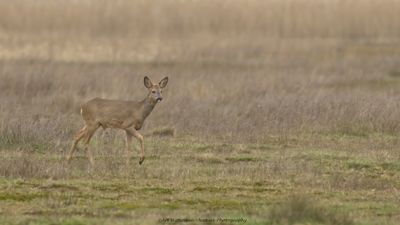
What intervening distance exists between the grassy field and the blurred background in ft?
0.19

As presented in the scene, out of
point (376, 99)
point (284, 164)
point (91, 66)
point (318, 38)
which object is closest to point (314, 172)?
point (284, 164)

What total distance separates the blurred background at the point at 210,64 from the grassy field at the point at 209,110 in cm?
6

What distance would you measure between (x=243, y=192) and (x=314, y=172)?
7.06ft

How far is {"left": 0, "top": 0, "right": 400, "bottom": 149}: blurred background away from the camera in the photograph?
67.7ft

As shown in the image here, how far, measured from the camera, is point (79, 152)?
17.3m

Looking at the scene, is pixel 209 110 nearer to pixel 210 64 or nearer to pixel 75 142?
pixel 75 142

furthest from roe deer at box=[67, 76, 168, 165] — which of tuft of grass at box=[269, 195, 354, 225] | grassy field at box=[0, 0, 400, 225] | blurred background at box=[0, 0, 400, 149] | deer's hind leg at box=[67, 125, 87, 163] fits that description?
tuft of grass at box=[269, 195, 354, 225]

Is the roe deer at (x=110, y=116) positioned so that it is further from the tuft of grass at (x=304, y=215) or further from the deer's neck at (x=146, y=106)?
the tuft of grass at (x=304, y=215)

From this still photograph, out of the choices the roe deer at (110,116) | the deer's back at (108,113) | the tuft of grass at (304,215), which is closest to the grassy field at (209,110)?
Answer: the tuft of grass at (304,215)

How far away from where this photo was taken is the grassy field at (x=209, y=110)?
41.8 feet

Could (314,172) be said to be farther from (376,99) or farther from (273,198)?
(376,99)

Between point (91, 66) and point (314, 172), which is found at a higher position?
point (91, 66)

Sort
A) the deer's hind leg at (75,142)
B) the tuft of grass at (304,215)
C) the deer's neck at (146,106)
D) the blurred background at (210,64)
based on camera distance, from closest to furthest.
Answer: the tuft of grass at (304,215)
the deer's hind leg at (75,142)
the deer's neck at (146,106)
the blurred background at (210,64)

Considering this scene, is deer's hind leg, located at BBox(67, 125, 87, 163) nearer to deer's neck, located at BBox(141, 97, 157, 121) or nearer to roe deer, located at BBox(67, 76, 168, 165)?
roe deer, located at BBox(67, 76, 168, 165)
